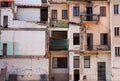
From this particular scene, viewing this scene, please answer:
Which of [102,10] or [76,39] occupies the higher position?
[102,10]

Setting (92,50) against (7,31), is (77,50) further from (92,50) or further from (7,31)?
(7,31)

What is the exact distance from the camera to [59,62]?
56.5m

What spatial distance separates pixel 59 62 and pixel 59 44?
9.77ft

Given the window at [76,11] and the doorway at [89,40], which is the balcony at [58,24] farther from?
the doorway at [89,40]

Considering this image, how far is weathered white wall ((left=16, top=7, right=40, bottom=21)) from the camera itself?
57750mm

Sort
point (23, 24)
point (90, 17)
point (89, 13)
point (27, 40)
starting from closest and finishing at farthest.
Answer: point (27, 40) → point (23, 24) → point (90, 17) → point (89, 13)

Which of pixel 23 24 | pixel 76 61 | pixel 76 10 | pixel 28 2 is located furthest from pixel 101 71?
pixel 28 2

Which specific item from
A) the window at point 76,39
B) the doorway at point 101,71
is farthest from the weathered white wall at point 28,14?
the doorway at point 101,71

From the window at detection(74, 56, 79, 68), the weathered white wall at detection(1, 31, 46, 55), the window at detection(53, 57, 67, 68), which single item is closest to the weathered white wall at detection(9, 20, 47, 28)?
the weathered white wall at detection(1, 31, 46, 55)

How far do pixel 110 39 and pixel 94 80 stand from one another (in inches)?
272

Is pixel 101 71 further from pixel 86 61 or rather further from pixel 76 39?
pixel 76 39

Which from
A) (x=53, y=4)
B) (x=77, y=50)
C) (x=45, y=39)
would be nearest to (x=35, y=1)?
(x=53, y=4)

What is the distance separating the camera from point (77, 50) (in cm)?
5531

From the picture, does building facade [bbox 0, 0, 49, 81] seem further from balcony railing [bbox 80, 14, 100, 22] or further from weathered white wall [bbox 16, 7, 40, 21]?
balcony railing [bbox 80, 14, 100, 22]
